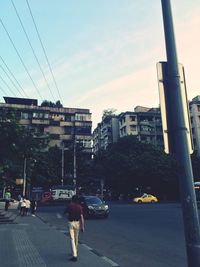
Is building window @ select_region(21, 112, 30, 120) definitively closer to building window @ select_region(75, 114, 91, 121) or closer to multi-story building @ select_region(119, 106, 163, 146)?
building window @ select_region(75, 114, 91, 121)

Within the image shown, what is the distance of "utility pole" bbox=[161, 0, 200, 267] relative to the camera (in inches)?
133

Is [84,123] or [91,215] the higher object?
[84,123]

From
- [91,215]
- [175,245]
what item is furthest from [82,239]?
[91,215]

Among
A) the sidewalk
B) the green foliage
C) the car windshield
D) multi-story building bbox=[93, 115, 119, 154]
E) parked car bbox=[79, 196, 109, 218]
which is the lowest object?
the sidewalk

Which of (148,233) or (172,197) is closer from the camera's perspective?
(148,233)

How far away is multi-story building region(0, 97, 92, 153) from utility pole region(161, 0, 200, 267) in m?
76.7

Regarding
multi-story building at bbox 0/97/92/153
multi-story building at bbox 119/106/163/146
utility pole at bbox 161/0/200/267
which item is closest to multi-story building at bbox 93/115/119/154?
multi-story building at bbox 119/106/163/146

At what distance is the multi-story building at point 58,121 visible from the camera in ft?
268

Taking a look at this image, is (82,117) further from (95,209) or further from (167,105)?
(167,105)

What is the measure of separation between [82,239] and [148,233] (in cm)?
294

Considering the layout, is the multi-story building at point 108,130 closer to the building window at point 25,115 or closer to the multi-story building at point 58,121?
the multi-story building at point 58,121

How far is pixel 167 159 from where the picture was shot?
55.6 meters

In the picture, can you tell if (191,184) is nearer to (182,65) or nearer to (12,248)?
(182,65)

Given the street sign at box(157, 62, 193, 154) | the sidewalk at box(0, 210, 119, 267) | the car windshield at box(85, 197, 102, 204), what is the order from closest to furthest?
the street sign at box(157, 62, 193, 154) → the sidewalk at box(0, 210, 119, 267) → the car windshield at box(85, 197, 102, 204)
